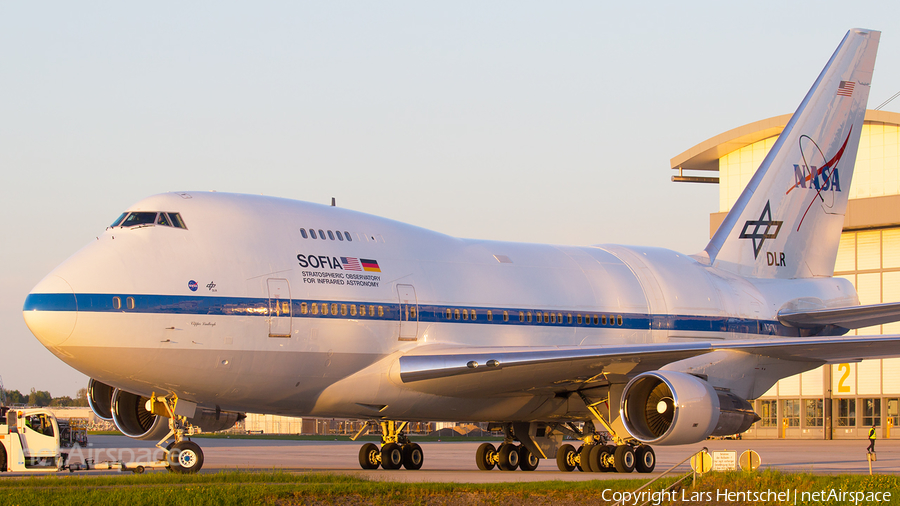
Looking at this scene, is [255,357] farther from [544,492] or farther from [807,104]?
[807,104]

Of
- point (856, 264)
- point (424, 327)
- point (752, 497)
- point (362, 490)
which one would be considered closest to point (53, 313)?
point (362, 490)

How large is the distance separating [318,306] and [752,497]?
8.01 m

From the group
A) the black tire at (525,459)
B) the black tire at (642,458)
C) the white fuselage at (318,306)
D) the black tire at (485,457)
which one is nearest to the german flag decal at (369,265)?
the white fuselage at (318,306)

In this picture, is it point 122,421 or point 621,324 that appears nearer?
point 122,421

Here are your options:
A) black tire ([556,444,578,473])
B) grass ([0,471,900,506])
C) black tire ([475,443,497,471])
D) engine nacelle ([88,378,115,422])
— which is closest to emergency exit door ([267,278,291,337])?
grass ([0,471,900,506])

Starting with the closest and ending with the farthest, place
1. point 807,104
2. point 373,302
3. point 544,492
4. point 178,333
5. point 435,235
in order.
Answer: point 544,492
point 178,333
point 373,302
point 435,235
point 807,104

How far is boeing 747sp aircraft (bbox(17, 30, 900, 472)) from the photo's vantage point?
16750mm

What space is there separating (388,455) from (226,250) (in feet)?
22.0

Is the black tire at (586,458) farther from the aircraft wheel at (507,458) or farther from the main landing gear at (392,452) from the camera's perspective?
the main landing gear at (392,452)

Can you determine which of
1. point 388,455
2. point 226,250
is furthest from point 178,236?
point 388,455

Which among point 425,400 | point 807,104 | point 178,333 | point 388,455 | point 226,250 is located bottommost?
point 388,455

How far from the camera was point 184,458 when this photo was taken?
16.8 m

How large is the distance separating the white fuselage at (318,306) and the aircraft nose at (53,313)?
0.07 feet

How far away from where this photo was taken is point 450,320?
20047 millimetres
